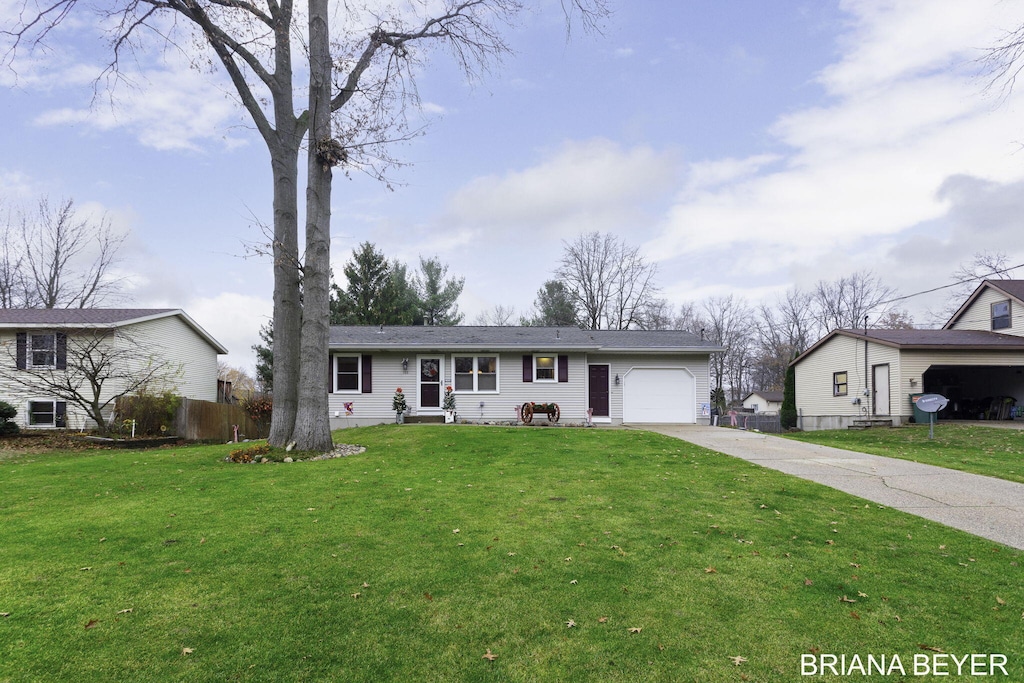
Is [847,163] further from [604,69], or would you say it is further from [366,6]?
[366,6]

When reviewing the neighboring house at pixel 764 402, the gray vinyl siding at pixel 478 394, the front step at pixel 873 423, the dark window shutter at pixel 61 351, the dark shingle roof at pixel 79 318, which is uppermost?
the dark shingle roof at pixel 79 318

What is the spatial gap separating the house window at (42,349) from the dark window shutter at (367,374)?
10231 millimetres

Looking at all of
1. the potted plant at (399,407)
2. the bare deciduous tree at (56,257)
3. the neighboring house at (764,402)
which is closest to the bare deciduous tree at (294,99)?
the potted plant at (399,407)

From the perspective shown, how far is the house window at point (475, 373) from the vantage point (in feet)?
56.4

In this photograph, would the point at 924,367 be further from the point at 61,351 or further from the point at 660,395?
the point at 61,351

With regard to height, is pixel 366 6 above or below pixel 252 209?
above

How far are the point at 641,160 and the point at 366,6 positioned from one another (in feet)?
50.5

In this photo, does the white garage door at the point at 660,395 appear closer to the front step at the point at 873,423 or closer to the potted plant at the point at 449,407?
the potted plant at the point at 449,407

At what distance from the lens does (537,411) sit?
16562 mm

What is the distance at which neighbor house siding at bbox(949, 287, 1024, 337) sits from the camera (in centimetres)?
2041

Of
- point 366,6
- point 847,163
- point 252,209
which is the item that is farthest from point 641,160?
point 252,209

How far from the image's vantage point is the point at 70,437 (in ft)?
47.3

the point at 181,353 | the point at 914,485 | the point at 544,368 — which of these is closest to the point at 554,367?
the point at 544,368

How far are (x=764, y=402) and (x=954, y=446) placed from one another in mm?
27661
